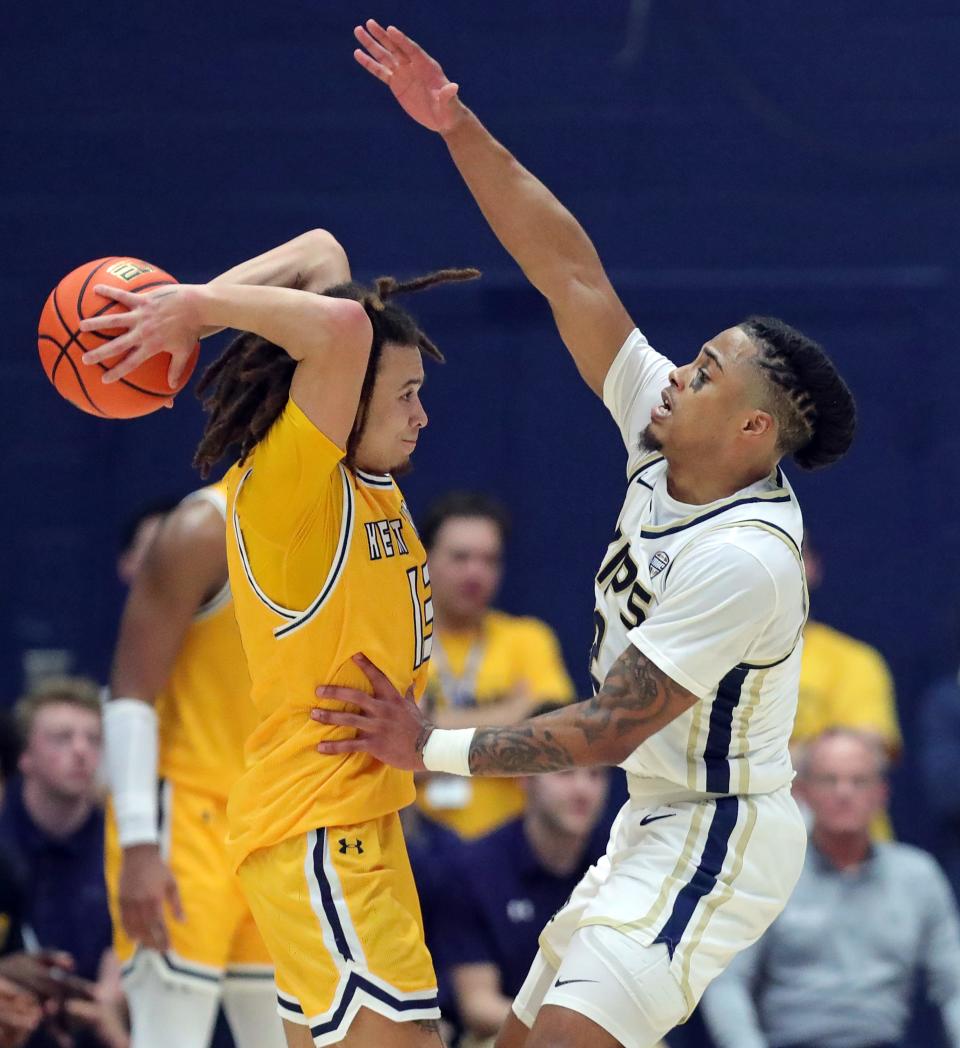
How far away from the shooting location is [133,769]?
14.9 ft

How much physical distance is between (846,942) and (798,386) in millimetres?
2689

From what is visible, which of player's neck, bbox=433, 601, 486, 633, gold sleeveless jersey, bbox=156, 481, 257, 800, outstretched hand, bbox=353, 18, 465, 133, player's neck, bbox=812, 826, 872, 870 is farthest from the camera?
player's neck, bbox=433, 601, 486, 633

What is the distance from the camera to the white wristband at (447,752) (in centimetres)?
364

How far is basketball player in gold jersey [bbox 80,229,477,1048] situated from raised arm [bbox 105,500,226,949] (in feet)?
2.44

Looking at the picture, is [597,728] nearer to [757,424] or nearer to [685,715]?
[685,715]

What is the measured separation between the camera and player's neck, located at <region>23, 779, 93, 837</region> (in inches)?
243

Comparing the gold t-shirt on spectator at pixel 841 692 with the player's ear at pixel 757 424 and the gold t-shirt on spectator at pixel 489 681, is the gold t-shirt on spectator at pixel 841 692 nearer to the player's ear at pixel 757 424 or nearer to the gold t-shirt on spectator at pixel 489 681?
the gold t-shirt on spectator at pixel 489 681

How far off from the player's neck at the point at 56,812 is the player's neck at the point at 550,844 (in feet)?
4.86

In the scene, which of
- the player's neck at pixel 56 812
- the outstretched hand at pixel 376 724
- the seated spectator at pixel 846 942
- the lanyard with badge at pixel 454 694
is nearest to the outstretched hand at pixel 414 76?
the outstretched hand at pixel 376 724

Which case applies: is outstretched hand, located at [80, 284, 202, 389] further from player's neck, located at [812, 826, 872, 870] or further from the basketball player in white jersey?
player's neck, located at [812, 826, 872, 870]

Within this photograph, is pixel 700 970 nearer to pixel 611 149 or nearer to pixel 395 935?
pixel 395 935

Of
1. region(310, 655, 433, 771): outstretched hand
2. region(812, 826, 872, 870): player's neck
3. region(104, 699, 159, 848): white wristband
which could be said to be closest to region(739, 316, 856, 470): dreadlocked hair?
region(310, 655, 433, 771): outstretched hand

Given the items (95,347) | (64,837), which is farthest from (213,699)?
(64,837)

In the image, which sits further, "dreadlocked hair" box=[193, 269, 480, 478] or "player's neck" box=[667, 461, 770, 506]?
"player's neck" box=[667, 461, 770, 506]
